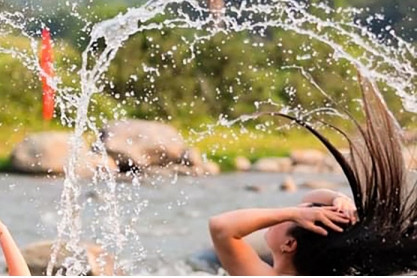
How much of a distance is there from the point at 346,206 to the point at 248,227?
0.70ft

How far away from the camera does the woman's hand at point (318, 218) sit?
193 cm

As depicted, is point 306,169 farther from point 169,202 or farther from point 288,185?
point 169,202

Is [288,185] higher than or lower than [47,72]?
Result: lower

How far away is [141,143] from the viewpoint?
6.82 ft

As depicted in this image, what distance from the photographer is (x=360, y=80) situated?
2.07 meters

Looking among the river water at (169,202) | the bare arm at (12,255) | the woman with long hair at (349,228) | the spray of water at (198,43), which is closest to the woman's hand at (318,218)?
the woman with long hair at (349,228)

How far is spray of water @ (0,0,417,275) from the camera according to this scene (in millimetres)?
2059

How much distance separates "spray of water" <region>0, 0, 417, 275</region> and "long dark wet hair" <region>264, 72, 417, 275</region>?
0.29 feet

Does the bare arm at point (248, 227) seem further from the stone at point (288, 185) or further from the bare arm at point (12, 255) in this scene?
the bare arm at point (12, 255)

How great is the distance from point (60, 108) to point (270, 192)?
49 centimetres

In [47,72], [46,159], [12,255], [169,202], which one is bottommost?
[12,255]

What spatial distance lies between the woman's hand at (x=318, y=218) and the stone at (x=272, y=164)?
0.15 meters

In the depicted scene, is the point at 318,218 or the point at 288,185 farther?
the point at 288,185

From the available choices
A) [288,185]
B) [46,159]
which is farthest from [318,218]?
[46,159]
